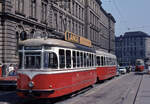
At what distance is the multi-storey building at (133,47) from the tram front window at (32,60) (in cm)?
10531

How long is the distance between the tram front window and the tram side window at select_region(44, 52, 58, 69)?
285 mm

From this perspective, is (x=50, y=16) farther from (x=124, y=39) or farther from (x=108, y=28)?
(x=124, y=39)

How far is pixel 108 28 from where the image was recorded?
271 feet

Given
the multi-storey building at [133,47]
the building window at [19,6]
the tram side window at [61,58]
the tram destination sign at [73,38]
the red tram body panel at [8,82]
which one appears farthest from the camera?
the multi-storey building at [133,47]

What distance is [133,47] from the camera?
4604 inches

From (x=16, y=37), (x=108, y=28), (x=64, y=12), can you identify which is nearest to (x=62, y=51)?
(x=16, y=37)

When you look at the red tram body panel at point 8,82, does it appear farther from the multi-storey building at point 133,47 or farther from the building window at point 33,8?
the multi-storey building at point 133,47

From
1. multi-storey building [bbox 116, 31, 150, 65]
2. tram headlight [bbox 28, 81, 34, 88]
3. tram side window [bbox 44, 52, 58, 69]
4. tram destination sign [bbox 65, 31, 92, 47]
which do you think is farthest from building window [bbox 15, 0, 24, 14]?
multi-storey building [bbox 116, 31, 150, 65]

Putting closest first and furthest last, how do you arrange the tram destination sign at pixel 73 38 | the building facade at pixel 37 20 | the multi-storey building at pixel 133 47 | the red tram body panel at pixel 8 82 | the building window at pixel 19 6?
the tram destination sign at pixel 73 38 < the red tram body panel at pixel 8 82 < the building facade at pixel 37 20 < the building window at pixel 19 6 < the multi-storey building at pixel 133 47

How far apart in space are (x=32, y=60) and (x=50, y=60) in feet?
2.43

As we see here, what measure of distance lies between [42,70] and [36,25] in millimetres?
20267

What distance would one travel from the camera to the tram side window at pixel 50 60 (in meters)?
10.3

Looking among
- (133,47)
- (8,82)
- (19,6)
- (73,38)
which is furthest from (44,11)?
(133,47)

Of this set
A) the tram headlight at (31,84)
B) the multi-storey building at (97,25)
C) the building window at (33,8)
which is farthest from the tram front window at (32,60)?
the multi-storey building at (97,25)
